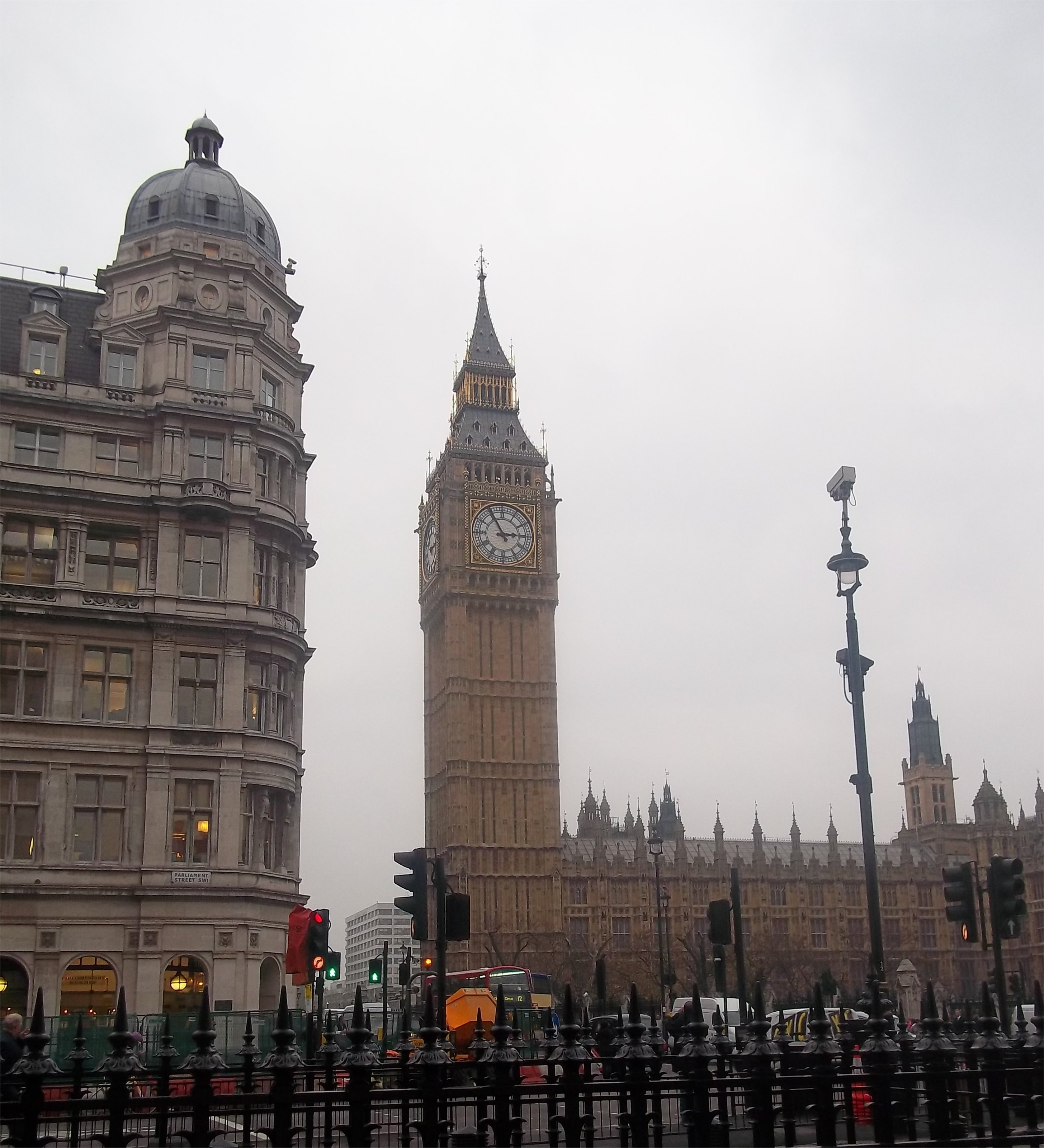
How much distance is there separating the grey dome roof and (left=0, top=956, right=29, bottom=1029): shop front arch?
20896mm

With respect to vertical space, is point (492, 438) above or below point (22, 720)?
above

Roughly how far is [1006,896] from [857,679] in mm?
4560

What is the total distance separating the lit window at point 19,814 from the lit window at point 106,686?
2.13 metres

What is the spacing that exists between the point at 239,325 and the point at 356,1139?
29.6 meters

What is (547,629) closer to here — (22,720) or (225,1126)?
(22,720)

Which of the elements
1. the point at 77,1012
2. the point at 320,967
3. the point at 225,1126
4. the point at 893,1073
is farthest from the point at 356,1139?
the point at 77,1012

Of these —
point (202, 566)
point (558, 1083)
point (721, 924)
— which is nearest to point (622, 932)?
point (202, 566)

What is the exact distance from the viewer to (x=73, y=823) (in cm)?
3181

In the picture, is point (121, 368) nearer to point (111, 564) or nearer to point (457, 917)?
point (111, 564)

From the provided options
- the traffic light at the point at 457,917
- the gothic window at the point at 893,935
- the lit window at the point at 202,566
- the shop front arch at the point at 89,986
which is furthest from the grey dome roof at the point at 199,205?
the gothic window at the point at 893,935

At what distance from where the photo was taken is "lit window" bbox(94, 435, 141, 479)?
34406 millimetres

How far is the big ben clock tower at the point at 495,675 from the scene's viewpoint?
105 metres

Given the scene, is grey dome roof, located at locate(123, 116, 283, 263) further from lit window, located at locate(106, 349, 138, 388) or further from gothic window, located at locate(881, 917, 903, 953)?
gothic window, located at locate(881, 917, 903, 953)

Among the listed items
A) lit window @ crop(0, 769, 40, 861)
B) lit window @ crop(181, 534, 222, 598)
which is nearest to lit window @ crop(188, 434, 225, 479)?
lit window @ crop(181, 534, 222, 598)
